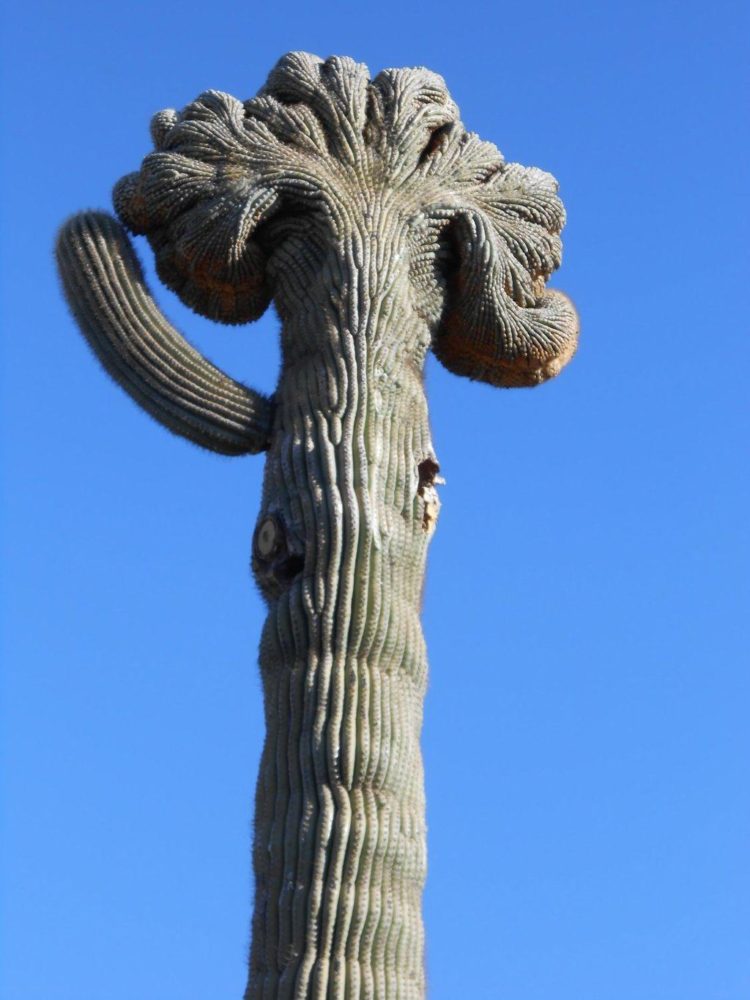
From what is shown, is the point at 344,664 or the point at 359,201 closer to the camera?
the point at 344,664

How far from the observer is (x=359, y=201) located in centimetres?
648

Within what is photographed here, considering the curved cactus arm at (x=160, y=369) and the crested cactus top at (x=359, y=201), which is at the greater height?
the crested cactus top at (x=359, y=201)

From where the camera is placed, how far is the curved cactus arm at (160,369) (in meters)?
6.23

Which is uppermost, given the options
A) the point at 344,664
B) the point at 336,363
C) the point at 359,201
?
the point at 359,201

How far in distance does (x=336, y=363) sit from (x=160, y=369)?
58cm

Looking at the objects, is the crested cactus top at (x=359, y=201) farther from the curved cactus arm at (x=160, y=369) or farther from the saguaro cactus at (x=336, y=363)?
the curved cactus arm at (x=160, y=369)

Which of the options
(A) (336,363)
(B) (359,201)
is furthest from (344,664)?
(B) (359,201)

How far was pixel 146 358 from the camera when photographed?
626cm

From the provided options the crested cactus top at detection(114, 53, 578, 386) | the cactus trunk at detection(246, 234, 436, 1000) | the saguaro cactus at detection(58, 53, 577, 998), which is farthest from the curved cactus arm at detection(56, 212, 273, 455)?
the crested cactus top at detection(114, 53, 578, 386)

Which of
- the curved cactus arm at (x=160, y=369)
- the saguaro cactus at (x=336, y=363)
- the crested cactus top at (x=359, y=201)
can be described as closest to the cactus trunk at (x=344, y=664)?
the saguaro cactus at (x=336, y=363)

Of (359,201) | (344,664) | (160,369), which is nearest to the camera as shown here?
(344,664)

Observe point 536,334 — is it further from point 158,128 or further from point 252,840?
point 252,840

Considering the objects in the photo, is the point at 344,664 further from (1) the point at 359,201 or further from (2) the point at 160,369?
(1) the point at 359,201

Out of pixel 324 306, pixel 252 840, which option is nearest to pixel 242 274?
pixel 324 306
